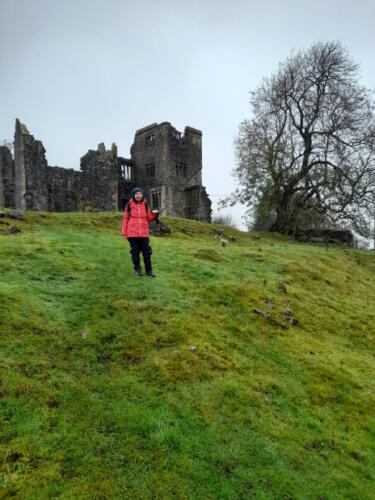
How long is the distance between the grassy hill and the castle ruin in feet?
73.2

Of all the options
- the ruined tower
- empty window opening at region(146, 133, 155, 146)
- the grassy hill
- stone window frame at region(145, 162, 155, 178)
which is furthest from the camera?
empty window opening at region(146, 133, 155, 146)

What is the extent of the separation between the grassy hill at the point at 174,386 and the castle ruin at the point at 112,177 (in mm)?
22308

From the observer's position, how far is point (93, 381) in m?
5.90

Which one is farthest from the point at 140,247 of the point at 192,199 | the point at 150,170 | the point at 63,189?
the point at 150,170

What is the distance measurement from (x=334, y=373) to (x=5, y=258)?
9433 millimetres

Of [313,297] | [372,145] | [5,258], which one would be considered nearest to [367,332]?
[313,297]

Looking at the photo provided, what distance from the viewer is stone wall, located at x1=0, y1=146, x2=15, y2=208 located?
1363 inches

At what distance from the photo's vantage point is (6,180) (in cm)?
3500

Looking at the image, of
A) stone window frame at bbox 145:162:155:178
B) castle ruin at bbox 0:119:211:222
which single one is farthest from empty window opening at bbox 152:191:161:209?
stone window frame at bbox 145:162:155:178

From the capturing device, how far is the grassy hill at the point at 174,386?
4.55 m

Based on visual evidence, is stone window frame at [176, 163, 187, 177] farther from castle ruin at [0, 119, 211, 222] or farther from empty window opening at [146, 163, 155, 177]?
empty window opening at [146, 163, 155, 177]

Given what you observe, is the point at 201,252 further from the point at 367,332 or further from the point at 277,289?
the point at 367,332

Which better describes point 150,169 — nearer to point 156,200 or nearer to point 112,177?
point 156,200

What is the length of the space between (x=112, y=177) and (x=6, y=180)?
10881mm
